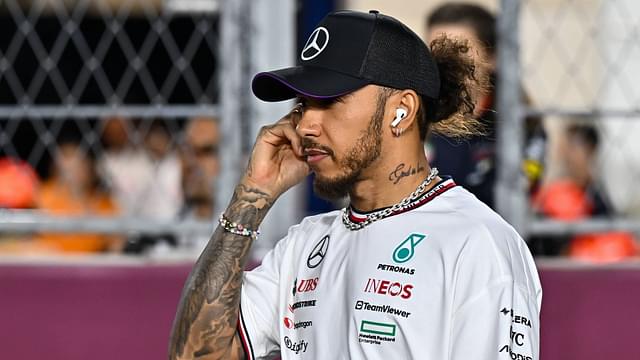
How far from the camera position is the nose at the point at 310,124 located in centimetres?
274

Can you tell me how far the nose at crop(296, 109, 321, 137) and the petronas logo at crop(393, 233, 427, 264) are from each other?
304 millimetres

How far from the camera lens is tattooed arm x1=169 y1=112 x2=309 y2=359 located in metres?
2.98

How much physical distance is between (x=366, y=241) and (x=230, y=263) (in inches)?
16.1

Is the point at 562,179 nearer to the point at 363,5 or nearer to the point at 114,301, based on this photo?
the point at 114,301

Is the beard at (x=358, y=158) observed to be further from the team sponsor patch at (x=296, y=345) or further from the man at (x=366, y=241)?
the team sponsor patch at (x=296, y=345)

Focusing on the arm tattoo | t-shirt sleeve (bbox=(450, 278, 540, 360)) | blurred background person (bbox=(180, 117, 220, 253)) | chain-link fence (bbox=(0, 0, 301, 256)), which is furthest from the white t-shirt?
blurred background person (bbox=(180, 117, 220, 253))

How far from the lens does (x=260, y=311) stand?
3.01 m

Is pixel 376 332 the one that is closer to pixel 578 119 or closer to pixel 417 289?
pixel 417 289

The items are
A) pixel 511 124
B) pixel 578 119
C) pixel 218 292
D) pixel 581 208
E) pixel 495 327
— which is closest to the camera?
pixel 495 327

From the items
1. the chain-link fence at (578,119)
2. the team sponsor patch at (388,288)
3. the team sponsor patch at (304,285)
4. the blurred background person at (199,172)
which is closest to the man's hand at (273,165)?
the team sponsor patch at (304,285)

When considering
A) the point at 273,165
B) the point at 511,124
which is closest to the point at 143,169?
the point at 511,124

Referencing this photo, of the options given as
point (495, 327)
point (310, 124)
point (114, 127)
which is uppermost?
point (114, 127)

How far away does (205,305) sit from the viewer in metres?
2.98

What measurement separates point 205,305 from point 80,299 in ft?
5.81
